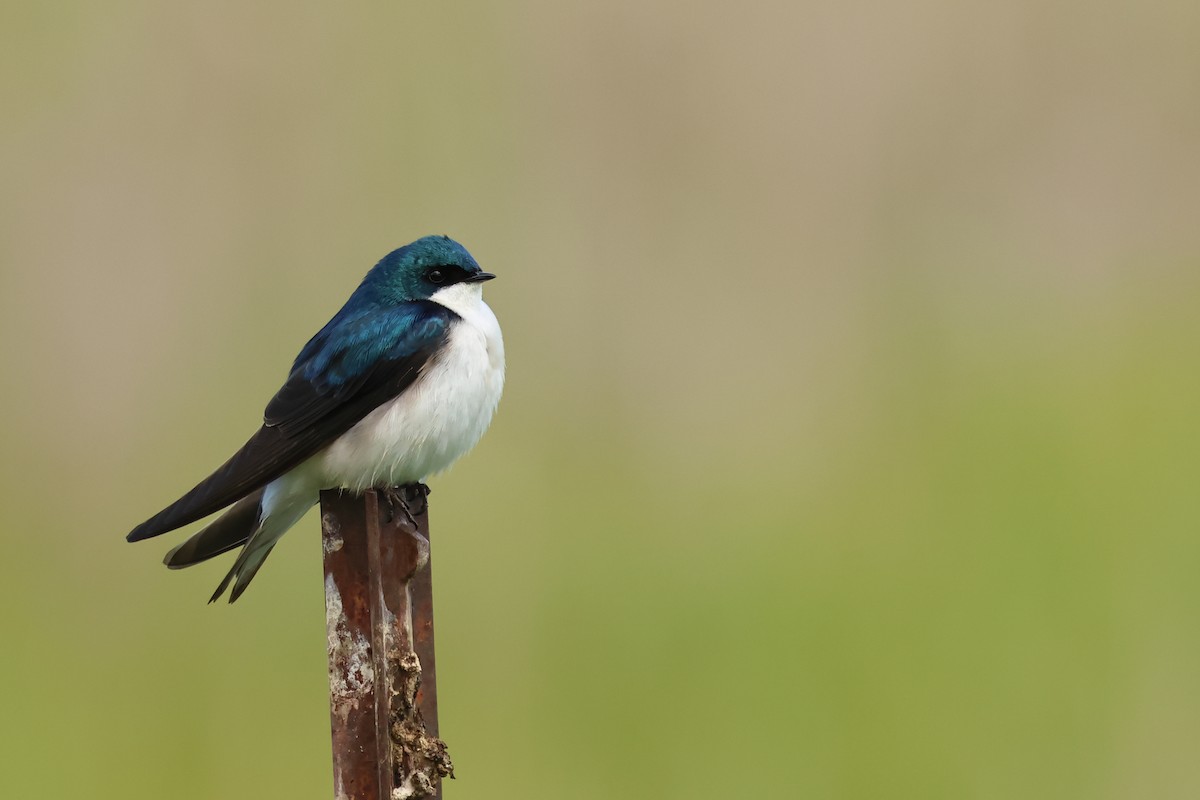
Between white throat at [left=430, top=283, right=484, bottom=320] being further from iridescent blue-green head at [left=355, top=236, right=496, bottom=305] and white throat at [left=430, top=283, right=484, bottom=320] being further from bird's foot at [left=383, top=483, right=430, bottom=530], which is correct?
bird's foot at [left=383, top=483, right=430, bottom=530]

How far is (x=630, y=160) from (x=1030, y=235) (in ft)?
5.28

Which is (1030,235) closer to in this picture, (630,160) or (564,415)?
(630,160)

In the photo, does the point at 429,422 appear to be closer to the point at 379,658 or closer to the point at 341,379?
the point at 341,379

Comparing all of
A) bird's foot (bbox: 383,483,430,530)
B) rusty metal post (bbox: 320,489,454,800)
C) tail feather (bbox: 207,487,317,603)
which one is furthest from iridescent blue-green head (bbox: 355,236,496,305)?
rusty metal post (bbox: 320,489,454,800)

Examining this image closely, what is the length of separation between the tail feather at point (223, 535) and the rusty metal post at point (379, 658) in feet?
2.29

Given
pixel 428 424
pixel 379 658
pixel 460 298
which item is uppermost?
pixel 460 298

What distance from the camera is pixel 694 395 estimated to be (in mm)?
5332

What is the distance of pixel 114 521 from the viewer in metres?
4.32

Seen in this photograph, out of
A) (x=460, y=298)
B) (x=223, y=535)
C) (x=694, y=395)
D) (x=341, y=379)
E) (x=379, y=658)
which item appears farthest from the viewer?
(x=694, y=395)

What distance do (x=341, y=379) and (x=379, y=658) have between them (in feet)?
3.41

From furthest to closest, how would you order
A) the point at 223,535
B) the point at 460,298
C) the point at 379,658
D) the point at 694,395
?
the point at 694,395 < the point at 460,298 < the point at 223,535 < the point at 379,658

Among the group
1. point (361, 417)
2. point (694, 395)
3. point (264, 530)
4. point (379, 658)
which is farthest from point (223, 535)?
point (694, 395)

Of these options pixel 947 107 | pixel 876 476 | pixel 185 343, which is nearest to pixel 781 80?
pixel 947 107

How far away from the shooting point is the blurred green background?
12.9 feet
